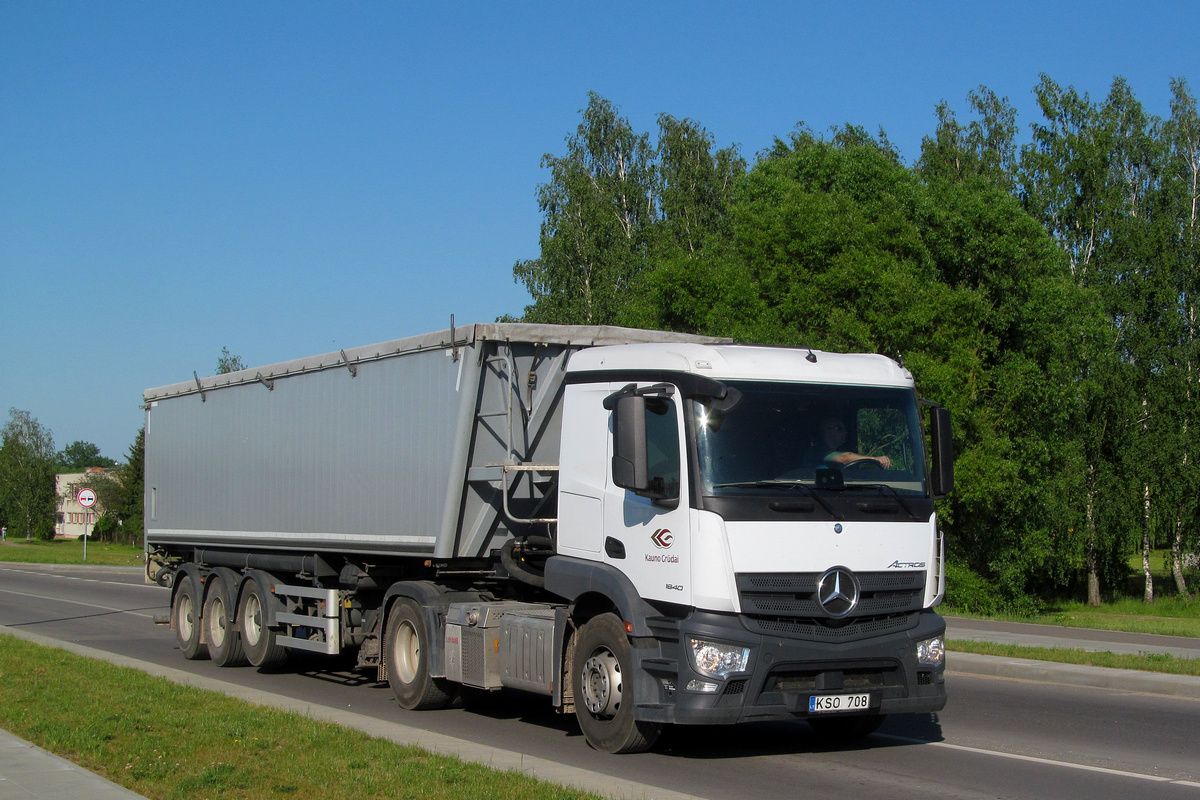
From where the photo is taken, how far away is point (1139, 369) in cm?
4116

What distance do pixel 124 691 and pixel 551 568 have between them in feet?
16.9

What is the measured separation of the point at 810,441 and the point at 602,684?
95.5 inches

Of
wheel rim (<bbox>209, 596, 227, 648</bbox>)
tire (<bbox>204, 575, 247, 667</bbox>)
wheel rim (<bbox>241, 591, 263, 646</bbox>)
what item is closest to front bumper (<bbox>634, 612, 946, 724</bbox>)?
wheel rim (<bbox>241, 591, 263, 646</bbox>)

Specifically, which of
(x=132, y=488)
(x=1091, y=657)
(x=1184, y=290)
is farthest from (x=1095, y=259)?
(x=132, y=488)

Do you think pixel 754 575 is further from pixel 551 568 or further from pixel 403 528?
pixel 403 528

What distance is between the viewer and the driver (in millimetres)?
8719

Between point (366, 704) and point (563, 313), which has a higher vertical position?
point (563, 313)

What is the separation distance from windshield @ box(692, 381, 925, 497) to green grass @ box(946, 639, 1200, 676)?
734cm

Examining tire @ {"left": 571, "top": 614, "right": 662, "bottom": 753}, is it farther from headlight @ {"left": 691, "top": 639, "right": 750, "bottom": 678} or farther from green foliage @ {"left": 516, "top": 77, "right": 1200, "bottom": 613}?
green foliage @ {"left": 516, "top": 77, "right": 1200, "bottom": 613}

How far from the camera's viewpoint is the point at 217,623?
16.3 m

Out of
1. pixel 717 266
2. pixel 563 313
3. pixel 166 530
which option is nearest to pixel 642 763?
pixel 166 530

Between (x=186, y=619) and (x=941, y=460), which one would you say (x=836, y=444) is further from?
(x=186, y=619)

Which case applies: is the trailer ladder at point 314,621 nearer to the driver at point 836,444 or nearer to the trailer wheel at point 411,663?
the trailer wheel at point 411,663

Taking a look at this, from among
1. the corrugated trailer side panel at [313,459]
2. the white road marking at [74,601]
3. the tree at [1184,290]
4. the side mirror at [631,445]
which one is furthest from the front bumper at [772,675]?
the tree at [1184,290]
